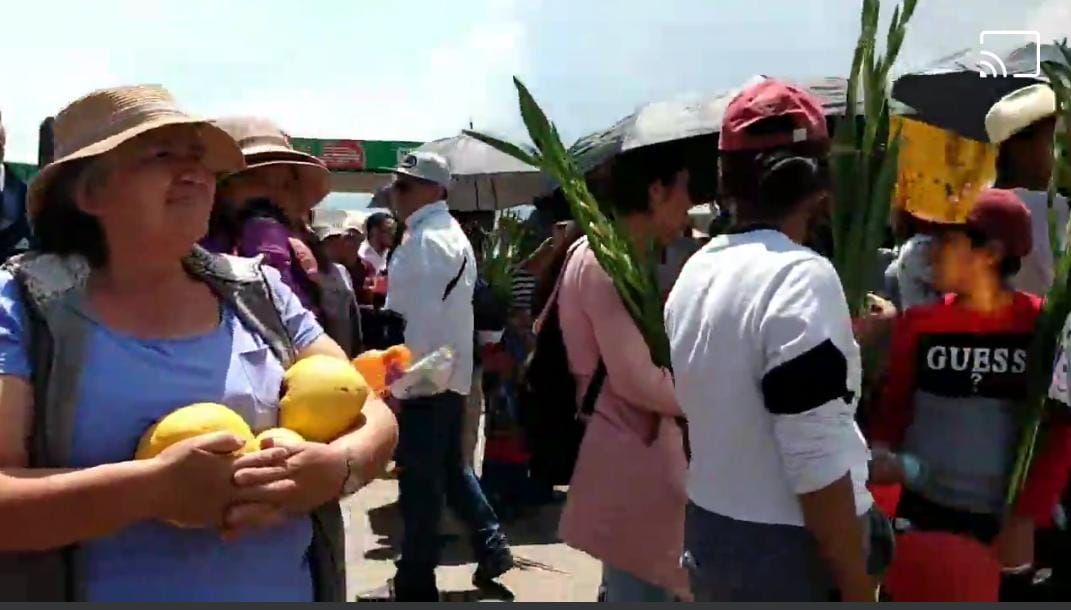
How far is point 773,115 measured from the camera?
2.03 m

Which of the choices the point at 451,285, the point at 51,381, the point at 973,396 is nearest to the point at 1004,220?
the point at 973,396

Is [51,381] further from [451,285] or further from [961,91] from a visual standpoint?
[961,91]

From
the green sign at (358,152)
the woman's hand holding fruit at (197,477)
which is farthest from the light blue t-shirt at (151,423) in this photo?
the green sign at (358,152)

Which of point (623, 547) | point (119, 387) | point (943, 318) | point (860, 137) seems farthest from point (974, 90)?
point (119, 387)

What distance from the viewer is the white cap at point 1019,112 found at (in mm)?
2920

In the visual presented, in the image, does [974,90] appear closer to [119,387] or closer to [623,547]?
[623,547]

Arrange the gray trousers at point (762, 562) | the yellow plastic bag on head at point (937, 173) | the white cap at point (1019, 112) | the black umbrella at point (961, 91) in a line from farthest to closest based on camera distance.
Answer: the black umbrella at point (961, 91) → the white cap at point (1019, 112) → the yellow plastic bag on head at point (937, 173) → the gray trousers at point (762, 562)

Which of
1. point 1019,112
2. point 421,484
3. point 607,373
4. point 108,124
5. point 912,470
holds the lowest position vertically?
point 421,484

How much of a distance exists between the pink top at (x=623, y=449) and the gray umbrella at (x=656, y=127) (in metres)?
0.60

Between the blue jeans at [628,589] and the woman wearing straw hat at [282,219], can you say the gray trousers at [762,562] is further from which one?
the woman wearing straw hat at [282,219]

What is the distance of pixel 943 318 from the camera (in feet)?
8.46

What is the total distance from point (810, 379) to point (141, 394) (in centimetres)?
111

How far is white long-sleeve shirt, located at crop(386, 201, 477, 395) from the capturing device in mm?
4480

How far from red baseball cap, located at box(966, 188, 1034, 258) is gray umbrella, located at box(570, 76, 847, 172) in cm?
54
